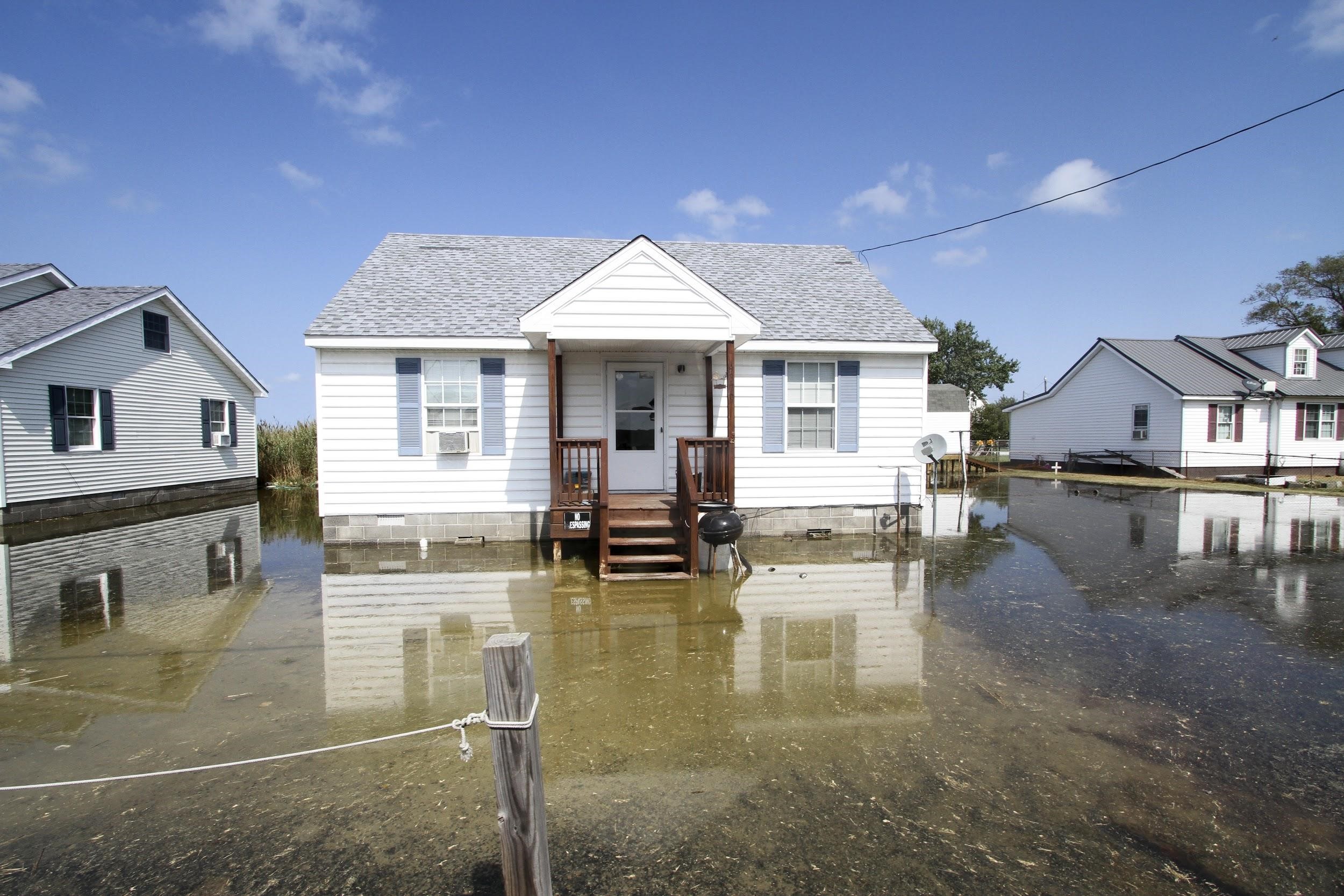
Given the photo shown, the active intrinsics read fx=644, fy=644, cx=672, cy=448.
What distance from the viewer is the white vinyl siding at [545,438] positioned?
9680 mm

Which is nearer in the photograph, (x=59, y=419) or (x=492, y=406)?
(x=492, y=406)

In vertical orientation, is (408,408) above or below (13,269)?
below

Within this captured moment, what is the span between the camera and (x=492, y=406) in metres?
9.87

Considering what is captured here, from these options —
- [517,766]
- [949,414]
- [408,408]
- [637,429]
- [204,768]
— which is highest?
[949,414]

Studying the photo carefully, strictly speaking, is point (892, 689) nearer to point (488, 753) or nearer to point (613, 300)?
point (488, 753)

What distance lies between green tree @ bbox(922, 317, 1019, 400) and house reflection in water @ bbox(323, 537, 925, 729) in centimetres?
5447

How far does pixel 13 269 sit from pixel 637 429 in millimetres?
17607

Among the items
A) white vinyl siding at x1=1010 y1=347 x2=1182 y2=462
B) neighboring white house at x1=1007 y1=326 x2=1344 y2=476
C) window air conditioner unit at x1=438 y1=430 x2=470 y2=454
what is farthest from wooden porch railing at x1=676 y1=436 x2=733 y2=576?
white vinyl siding at x1=1010 y1=347 x2=1182 y2=462

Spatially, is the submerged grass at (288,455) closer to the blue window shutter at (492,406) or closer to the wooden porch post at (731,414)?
the blue window shutter at (492,406)

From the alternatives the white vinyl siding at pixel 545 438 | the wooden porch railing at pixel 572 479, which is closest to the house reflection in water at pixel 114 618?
the white vinyl siding at pixel 545 438

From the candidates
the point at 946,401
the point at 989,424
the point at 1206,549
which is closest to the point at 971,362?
the point at 989,424

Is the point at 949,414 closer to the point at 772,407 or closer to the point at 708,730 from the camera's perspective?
the point at 772,407

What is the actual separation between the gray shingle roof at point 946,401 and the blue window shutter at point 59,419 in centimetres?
3428

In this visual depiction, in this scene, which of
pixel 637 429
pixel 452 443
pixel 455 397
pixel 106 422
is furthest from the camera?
pixel 106 422
